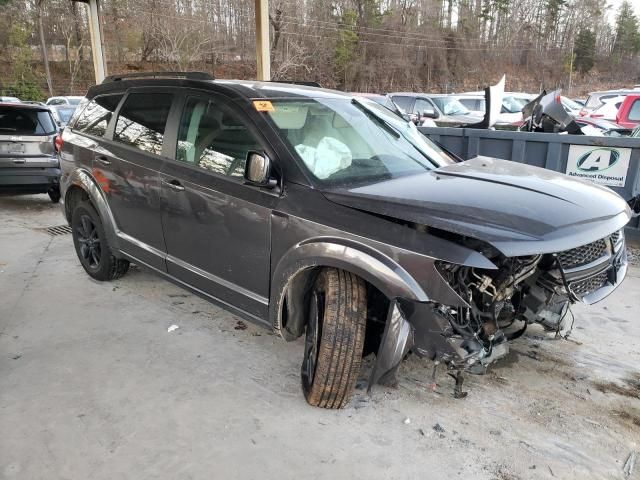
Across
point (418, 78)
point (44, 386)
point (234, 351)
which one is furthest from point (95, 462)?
point (418, 78)

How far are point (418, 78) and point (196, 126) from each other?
43.7 m

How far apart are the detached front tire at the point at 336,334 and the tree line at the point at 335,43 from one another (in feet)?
96.5

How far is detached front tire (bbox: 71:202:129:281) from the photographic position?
14.9 ft

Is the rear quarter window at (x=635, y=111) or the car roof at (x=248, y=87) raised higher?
the car roof at (x=248, y=87)

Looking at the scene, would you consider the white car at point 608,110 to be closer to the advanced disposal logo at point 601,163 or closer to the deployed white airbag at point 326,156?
the advanced disposal logo at point 601,163

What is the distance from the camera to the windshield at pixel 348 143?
3.01m

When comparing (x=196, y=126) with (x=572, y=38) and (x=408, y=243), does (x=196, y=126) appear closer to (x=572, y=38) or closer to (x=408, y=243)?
A: (x=408, y=243)

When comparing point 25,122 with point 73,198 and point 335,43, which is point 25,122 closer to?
point 73,198

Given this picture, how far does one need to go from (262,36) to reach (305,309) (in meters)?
6.05

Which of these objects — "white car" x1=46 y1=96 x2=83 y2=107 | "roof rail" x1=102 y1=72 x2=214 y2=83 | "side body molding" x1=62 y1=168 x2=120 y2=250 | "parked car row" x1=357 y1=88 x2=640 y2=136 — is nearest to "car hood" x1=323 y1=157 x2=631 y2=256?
"roof rail" x1=102 y1=72 x2=214 y2=83

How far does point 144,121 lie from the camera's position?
391 centimetres

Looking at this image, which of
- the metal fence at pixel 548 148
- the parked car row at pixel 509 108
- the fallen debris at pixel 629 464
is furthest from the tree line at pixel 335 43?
the fallen debris at pixel 629 464

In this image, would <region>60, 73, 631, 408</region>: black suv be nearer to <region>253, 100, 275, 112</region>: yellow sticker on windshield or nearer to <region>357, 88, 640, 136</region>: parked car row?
<region>253, 100, 275, 112</region>: yellow sticker on windshield

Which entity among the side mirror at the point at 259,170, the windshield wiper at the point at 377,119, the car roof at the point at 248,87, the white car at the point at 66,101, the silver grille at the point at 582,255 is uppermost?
the car roof at the point at 248,87
